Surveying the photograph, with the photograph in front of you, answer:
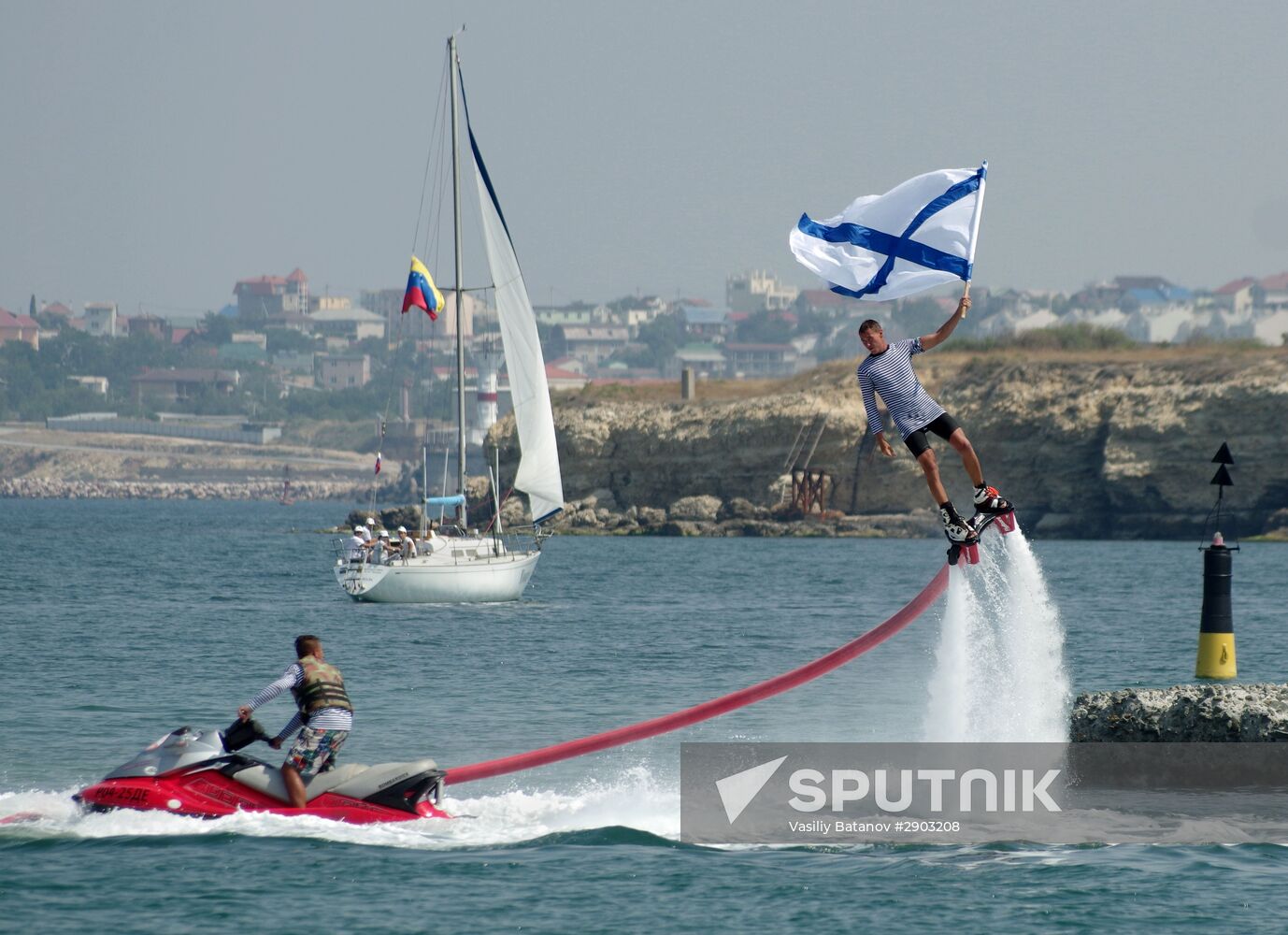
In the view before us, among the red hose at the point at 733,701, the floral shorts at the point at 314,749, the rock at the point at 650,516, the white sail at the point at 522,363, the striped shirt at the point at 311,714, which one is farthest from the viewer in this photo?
the rock at the point at 650,516

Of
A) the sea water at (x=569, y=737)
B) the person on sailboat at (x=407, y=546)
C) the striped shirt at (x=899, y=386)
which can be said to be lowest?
the sea water at (x=569, y=737)

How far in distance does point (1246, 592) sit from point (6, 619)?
126ft

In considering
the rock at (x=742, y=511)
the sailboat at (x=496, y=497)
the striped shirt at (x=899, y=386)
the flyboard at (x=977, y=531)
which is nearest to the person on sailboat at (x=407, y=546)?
the sailboat at (x=496, y=497)

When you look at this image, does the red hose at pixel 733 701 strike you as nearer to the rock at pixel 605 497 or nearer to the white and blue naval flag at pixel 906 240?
the white and blue naval flag at pixel 906 240

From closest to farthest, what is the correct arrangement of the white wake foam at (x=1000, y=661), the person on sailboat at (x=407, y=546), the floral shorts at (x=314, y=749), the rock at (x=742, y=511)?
the floral shorts at (x=314, y=749) → the white wake foam at (x=1000, y=661) → the person on sailboat at (x=407, y=546) → the rock at (x=742, y=511)

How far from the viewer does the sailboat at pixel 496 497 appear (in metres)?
52.6

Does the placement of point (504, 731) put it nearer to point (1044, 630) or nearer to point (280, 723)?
point (280, 723)

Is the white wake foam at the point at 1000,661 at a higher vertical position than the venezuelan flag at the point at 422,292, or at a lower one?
lower

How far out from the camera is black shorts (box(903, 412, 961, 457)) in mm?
16386

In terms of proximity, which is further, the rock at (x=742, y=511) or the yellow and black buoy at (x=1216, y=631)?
the rock at (x=742, y=511)

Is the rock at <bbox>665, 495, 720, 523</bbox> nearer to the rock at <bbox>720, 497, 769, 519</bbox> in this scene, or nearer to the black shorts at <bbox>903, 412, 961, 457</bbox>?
the rock at <bbox>720, 497, 769, 519</bbox>

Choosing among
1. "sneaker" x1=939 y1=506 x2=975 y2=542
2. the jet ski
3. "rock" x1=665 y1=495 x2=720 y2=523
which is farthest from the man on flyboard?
"rock" x1=665 y1=495 x2=720 y2=523

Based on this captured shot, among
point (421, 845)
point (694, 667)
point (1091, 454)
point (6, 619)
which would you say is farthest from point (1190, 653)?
point (1091, 454)

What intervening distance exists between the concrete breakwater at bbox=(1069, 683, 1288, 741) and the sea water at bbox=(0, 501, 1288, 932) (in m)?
0.60
